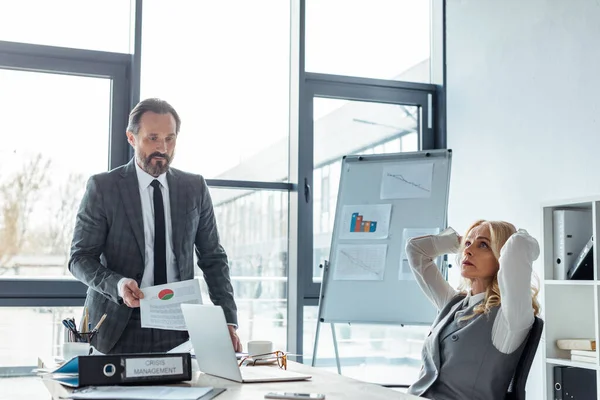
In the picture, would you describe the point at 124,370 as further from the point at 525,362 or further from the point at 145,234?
the point at 525,362

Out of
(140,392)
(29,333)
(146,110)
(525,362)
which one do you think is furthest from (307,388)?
(29,333)

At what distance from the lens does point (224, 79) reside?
171 inches

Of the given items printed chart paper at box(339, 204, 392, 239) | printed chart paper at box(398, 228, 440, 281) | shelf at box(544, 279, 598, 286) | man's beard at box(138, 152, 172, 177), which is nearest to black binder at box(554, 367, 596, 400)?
shelf at box(544, 279, 598, 286)

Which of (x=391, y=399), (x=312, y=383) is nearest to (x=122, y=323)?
(x=312, y=383)

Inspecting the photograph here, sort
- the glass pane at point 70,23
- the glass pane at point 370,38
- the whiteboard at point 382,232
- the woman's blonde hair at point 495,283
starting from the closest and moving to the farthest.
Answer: the woman's blonde hair at point 495,283
the glass pane at point 70,23
the whiteboard at point 382,232
the glass pane at point 370,38

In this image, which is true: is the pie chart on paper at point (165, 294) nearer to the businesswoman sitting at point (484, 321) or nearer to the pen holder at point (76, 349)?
the pen holder at point (76, 349)

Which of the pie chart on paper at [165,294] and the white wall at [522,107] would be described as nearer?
the pie chart on paper at [165,294]

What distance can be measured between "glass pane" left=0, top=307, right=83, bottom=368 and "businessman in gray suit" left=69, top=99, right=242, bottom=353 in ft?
4.55

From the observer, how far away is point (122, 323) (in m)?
2.43

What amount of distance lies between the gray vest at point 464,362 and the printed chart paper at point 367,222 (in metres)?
1.41

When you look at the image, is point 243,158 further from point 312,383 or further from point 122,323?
point 312,383

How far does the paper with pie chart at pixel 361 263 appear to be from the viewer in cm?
404

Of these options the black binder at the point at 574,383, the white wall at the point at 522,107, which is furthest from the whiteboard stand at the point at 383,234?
the black binder at the point at 574,383

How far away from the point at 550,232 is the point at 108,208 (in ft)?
6.74
